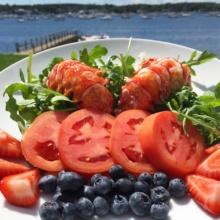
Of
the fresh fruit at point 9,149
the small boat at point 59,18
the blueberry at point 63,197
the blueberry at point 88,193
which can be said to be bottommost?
the small boat at point 59,18

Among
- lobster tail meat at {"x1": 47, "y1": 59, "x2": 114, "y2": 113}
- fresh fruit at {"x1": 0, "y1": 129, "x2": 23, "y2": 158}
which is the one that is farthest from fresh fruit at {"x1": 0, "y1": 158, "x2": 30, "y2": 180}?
lobster tail meat at {"x1": 47, "y1": 59, "x2": 114, "y2": 113}

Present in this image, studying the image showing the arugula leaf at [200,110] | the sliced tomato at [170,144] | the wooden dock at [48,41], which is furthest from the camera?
the wooden dock at [48,41]

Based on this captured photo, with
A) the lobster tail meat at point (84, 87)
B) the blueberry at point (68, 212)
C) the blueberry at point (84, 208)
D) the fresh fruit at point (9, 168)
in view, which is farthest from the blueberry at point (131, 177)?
the lobster tail meat at point (84, 87)

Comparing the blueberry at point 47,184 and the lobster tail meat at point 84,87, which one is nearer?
the blueberry at point 47,184

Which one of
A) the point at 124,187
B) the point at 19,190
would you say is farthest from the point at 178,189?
the point at 19,190

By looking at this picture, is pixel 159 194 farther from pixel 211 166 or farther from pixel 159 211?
pixel 211 166

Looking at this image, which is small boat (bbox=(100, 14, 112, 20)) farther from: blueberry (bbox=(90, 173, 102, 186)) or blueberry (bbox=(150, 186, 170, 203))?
blueberry (bbox=(150, 186, 170, 203))

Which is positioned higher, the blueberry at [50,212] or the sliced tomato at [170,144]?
the sliced tomato at [170,144]

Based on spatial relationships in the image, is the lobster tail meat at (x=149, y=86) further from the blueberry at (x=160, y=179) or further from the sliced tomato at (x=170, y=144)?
the blueberry at (x=160, y=179)
